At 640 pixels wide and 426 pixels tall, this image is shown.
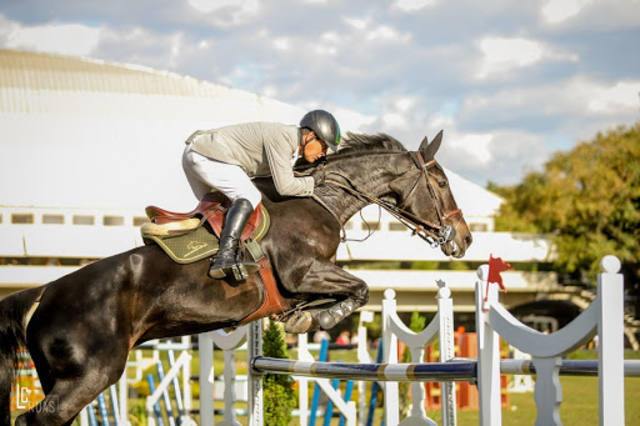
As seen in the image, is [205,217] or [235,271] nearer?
[235,271]

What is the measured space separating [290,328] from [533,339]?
1978 millimetres

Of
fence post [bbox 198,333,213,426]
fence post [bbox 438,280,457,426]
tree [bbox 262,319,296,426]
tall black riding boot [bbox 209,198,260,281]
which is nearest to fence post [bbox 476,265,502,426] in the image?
fence post [bbox 438,280,457,426]

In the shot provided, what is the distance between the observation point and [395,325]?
5.58 metres

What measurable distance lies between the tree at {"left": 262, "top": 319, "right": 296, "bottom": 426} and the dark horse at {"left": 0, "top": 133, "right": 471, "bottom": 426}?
2517 mm

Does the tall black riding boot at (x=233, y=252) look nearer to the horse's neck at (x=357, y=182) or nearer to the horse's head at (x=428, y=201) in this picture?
the horse's neck at (x=357, y=182)

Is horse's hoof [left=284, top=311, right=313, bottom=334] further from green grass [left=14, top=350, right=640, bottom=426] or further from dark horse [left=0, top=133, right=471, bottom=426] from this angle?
green grass [left=14, top=350, right=640, bottom=426]

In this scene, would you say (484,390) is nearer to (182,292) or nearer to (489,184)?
(182,292)

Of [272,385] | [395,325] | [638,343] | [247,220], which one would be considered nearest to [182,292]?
[247,220]

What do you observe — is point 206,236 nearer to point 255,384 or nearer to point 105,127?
point 255,384

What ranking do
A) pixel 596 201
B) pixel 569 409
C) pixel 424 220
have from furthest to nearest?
pixel 596 201
pixel 569 409
pixel 424 220

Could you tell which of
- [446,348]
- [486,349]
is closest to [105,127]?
[446,348]

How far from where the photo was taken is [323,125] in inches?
196

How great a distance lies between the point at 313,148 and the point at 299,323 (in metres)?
1.10

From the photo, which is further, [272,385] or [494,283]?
[272,385]
